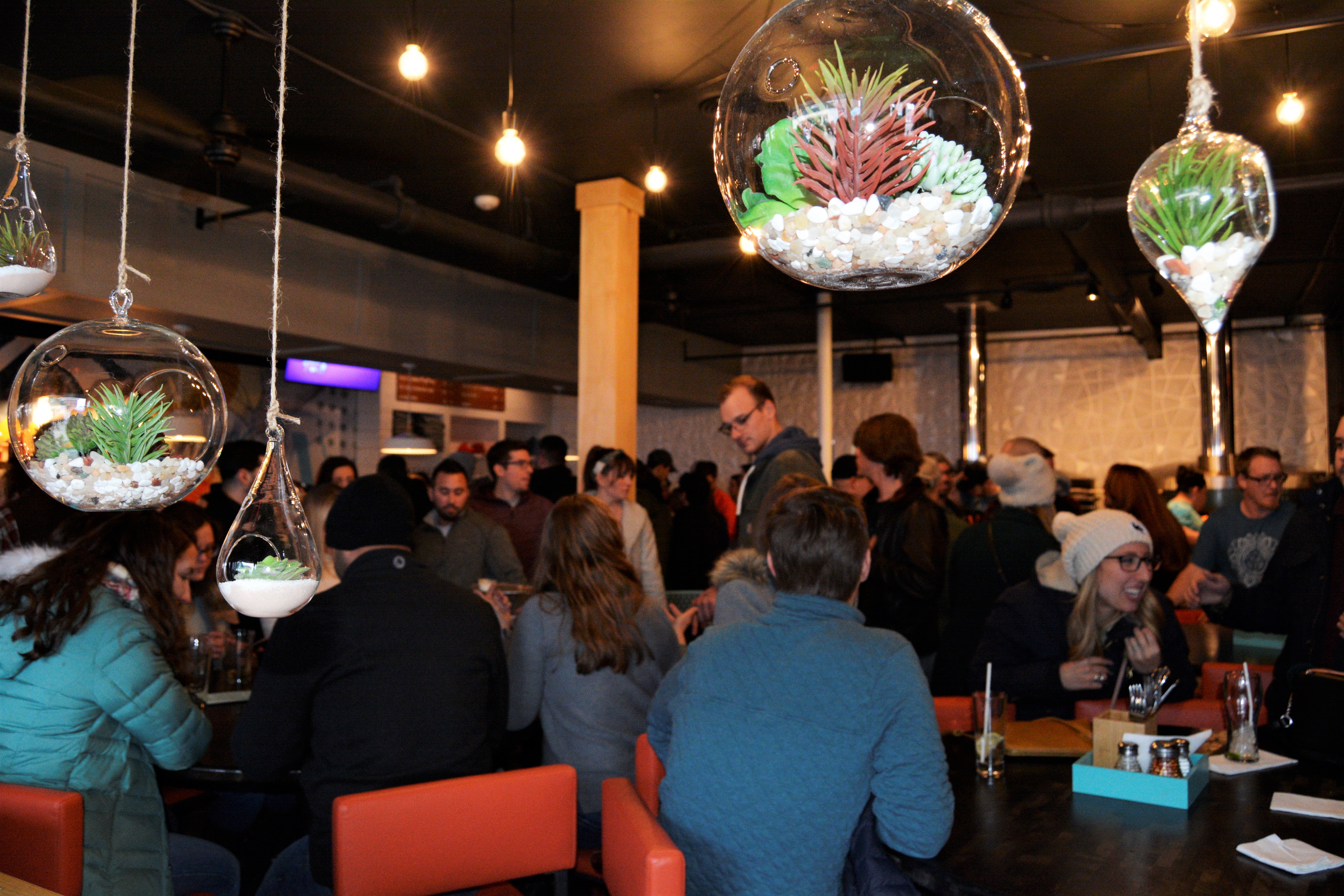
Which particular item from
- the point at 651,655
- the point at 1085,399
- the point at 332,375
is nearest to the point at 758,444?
the point at 651,655

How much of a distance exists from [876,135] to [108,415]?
950mm

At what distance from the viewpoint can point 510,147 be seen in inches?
141

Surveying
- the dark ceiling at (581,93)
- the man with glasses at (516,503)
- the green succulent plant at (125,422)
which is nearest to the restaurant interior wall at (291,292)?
the dark ceiling at (581,93)

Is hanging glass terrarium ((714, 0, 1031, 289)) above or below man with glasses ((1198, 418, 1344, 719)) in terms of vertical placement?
above

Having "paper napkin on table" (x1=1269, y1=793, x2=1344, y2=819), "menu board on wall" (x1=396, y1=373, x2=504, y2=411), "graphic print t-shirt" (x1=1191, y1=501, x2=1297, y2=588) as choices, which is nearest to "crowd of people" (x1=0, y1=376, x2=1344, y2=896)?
"paper napkin on table" (x1=1269, y1=793, x2=1344, y2=819)

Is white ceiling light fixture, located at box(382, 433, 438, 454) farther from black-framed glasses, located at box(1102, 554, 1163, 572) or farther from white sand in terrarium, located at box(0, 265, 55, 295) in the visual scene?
white sand in terrarium, located at box(0, 265, 55, 295)

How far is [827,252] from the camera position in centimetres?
93

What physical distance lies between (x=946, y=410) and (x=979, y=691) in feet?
29.0

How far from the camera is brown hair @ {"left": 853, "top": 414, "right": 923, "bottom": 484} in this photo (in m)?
3.61

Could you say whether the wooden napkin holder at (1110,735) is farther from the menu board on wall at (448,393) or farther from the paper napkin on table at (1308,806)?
the menu board on wall at (448,393)

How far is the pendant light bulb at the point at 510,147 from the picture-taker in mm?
3572

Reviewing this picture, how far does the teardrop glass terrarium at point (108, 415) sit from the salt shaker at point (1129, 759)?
176 centimetres

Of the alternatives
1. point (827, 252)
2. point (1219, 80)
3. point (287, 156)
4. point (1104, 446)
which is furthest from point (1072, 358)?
point (827, 252)

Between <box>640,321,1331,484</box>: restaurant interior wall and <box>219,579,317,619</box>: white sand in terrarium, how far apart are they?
Result: 9.71 metres
